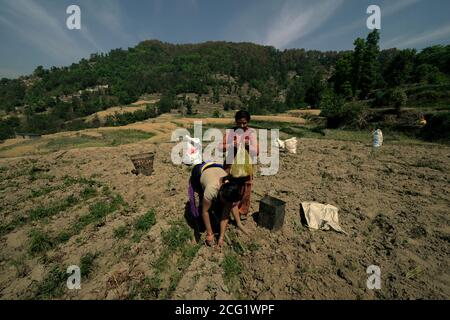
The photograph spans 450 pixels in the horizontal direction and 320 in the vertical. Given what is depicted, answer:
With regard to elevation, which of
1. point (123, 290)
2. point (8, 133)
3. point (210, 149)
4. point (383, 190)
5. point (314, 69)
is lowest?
point (123, 290)

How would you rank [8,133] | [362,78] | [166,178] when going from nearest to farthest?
[166,178] < [362,78] < [8,133]

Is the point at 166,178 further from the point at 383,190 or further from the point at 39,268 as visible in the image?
the point at 383,190

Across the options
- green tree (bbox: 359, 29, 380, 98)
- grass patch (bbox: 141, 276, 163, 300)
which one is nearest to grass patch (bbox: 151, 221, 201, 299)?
grass patch (bbox: 141, 276, 163, 300)

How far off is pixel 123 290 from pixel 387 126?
14.9 m

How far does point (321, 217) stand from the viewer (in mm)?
3465

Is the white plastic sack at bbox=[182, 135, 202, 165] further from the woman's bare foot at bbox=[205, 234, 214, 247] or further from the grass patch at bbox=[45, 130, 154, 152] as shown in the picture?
the grass patch at bbox=[45, 130, 154, 152]

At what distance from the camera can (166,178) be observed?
18.6 feet

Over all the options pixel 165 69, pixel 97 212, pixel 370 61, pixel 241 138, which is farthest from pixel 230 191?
pixel 165 69

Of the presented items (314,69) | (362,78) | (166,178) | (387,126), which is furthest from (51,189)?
(314,69)

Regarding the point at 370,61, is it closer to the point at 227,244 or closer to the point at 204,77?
the point at 227,244

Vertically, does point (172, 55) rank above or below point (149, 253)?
above

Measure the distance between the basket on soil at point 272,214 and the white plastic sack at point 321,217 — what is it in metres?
0.49

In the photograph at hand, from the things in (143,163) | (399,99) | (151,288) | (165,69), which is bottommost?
(151,288)

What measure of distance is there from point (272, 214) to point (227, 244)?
2.66 feet
